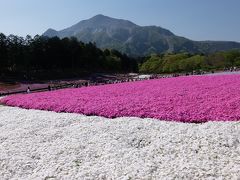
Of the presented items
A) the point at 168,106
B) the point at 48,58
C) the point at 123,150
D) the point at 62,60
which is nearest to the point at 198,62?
the point at 62,60

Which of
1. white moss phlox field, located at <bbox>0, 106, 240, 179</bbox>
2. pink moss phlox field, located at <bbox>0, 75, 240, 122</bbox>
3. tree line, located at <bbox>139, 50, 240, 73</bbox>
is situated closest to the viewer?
white moss phlox field, located at <bbox>0, 106, 240, 179</bbox>

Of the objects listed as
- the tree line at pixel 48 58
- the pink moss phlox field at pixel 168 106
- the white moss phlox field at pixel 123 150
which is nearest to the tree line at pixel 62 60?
the tree line at pixel 48 58

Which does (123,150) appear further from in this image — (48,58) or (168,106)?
(48,58)

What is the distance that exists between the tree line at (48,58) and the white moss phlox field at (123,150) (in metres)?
90.2

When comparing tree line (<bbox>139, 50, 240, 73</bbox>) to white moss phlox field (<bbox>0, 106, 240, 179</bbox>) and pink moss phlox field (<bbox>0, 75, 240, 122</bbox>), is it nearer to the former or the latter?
pink moss phlox field (<bbox>0, 75, 240, 122</bbox>)

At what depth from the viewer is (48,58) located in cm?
13562

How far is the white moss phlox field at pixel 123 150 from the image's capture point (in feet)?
48.7

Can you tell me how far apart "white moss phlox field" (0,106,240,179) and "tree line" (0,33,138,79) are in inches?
3551

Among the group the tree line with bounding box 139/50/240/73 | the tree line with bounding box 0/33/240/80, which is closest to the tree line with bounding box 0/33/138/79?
the tree line with bounding box 0/33/240/80

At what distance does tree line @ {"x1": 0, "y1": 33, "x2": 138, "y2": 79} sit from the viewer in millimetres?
118406

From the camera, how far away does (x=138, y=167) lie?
50.2 ft

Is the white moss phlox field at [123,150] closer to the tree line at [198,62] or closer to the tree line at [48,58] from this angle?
the tree line at [48,58]

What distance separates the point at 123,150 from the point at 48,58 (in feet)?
395

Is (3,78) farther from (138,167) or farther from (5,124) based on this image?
(138,167)
